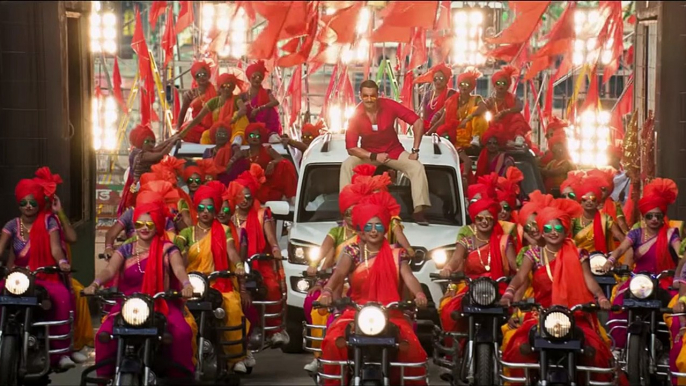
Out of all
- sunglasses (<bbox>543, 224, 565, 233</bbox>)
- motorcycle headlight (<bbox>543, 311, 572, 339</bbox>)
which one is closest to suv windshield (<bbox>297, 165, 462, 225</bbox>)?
sunglasses (<bbox>543, 224, 565, 233</bbox>)

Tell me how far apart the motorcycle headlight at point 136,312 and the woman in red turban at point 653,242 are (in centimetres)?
397

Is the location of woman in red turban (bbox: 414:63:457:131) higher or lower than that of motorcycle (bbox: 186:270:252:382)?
higher

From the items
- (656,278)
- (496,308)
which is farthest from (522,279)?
(656,278)

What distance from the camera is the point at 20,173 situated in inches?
583

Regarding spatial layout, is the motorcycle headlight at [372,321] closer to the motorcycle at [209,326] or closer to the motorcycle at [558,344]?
the motorcycle at [558,344]

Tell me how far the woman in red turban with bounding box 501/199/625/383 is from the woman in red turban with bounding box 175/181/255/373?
8.24ft

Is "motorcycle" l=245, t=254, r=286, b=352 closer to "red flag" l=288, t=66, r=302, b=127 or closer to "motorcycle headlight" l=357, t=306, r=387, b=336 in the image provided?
"motorcycle headlight" l=357, t=306, r=387, b=336

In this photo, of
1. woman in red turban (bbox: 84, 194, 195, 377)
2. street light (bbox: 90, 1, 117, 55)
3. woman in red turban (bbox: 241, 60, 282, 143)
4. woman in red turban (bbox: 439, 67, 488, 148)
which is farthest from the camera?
street light (bbox: 90, 1, 117, 55)

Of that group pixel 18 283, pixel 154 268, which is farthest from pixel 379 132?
pixel 154 268

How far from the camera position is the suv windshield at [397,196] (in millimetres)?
14195

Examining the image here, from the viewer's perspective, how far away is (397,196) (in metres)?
14.4

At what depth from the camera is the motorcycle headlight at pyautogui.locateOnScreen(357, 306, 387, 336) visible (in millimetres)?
9164

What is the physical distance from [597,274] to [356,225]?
280 cm

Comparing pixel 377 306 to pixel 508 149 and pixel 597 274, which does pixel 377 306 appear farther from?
pixel 508 149
